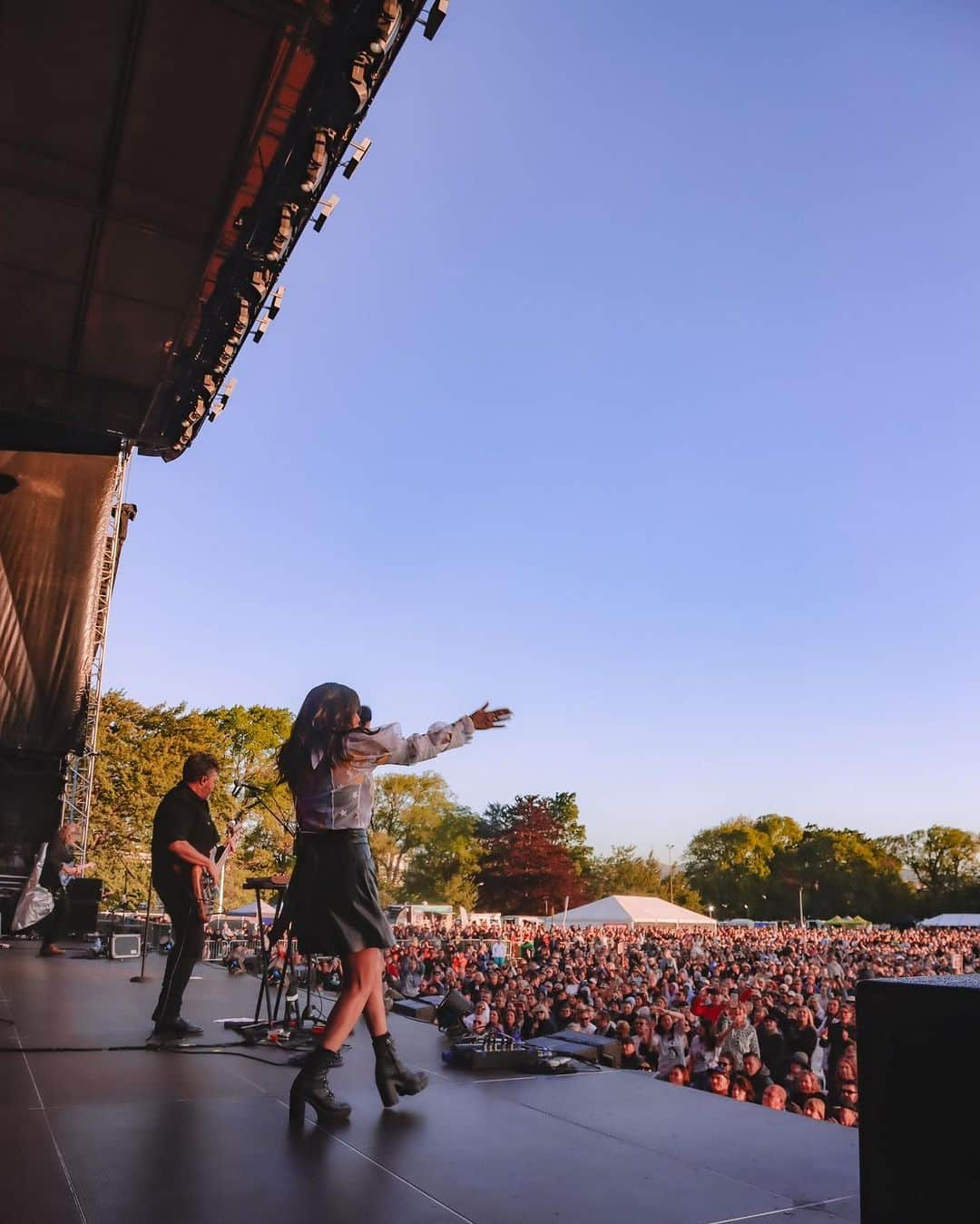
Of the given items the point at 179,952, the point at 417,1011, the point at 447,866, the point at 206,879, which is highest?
the point at 206,879

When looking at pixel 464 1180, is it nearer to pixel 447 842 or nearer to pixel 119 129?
pixel 119 129

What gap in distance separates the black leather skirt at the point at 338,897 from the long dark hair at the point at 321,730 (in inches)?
8.3

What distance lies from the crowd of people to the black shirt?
5.11ft

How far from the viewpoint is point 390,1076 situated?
2.63 meters

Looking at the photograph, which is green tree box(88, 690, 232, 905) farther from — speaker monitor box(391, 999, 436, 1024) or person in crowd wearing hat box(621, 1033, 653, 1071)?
speaker monitor box(391, 999, 436, 1024)

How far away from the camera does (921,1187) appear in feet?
3.59

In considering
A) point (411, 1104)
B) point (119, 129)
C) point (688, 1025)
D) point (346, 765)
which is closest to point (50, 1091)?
point (411, 1104)

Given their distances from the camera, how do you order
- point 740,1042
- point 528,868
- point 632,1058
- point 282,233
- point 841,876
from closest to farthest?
1. point 740,1042
2. point 282,233
3. point 632,1058
4. point 528,868
5. point 841,876

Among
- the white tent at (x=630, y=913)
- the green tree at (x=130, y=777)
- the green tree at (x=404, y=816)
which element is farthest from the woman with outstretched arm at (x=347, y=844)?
the green tree at (x=404, y=816)

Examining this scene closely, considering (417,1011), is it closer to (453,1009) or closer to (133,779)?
(453,1009)

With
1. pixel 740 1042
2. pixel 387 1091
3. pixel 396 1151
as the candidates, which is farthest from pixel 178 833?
pixel 740 1042

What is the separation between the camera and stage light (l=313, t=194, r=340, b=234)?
7027mm

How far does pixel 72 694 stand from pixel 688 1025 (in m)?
8.40

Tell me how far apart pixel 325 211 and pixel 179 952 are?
18.7 feet
